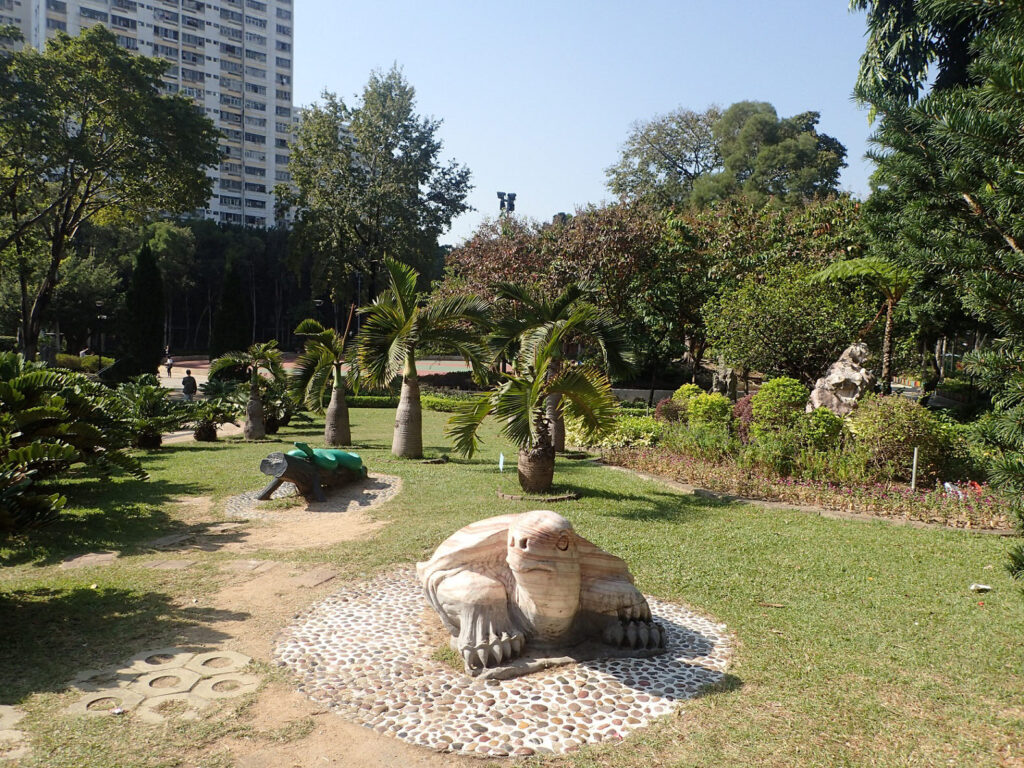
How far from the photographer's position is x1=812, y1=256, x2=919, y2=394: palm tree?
14.6m

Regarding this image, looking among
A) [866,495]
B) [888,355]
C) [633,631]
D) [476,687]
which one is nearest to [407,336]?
[866,495]

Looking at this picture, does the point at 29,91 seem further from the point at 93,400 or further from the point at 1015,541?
the point at 1015,541

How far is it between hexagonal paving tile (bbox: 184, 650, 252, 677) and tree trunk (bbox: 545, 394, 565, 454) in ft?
23.0

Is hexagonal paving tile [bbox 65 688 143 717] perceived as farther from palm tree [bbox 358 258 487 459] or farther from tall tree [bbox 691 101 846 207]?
tall tree [bbox 691 101 846 207]

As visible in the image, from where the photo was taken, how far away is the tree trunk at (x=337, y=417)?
1369 cm

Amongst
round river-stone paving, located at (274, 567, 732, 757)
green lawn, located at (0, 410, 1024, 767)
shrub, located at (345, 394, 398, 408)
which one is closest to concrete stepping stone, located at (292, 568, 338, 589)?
green lawn, located at (0, 410, 1024, 767)

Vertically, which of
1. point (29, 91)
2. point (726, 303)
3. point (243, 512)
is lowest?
point (243, 512)

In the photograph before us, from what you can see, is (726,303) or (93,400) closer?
(93,400)

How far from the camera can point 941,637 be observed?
511 centimetres

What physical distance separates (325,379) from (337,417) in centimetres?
84

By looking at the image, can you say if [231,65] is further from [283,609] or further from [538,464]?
[283,609]

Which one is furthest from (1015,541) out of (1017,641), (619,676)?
(619,676)

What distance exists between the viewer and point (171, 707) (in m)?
3.95

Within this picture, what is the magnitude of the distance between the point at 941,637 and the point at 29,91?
24.9 m
